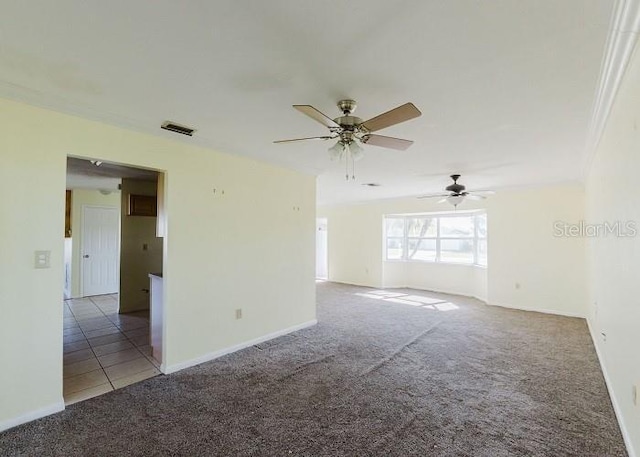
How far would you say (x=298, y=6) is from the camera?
4.27 feet

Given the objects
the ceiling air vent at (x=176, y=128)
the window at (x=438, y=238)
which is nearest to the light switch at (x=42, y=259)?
the ceiling air vent at (x=176, y=128)

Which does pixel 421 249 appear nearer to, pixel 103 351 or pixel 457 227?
pixel 457 227

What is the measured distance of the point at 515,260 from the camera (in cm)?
569

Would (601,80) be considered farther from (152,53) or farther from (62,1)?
(62,1)

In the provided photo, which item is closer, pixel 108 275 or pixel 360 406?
pixel 360 406

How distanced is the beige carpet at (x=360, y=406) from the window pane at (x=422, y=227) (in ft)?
13.1

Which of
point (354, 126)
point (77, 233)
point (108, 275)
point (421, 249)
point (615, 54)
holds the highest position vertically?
point (615, 54)

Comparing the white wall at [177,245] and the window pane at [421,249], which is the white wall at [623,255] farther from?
the window pane at [421,249]

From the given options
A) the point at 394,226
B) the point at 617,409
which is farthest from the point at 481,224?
the point at 617,409

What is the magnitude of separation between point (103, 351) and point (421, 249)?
679 cm

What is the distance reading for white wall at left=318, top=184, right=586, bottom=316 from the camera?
5.12 m

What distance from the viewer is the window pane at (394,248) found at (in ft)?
26.7

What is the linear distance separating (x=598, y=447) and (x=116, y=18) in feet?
12.0

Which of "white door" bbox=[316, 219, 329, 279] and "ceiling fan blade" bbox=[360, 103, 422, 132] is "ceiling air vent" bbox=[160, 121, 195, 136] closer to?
"ceiling fan blade" bbox=[360, 103, 422, 132]
